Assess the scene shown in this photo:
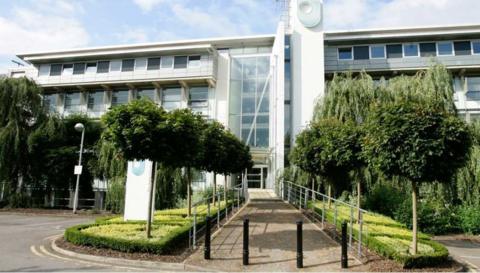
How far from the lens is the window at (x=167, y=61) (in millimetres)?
31766

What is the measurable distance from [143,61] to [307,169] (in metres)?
22.1

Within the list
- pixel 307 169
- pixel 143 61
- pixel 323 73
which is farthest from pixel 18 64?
pixel 307 169

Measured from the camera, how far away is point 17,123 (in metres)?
22.8

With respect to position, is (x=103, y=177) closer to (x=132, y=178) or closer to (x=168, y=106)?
(x=168, y=106)

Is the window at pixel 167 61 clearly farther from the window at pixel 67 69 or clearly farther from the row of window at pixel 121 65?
the window at pixel 67 69

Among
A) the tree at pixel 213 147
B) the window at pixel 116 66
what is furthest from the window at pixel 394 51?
the window at pixel 116 66

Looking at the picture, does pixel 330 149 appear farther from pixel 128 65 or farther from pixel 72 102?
pixel 72 102

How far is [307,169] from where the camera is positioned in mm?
14555

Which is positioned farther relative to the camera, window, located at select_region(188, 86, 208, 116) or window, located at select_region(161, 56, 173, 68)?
window, located at select_region(188, 86, 208, 116)

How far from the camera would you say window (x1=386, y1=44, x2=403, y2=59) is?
29812 mm

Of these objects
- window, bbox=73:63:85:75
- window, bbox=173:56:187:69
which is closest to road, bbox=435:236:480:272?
window, bbox=173:56:187:69

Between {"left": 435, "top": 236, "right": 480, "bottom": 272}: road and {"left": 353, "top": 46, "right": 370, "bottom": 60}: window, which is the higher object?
{"left": 353, "top": 46, "right": 370, "bottom": 60}: window

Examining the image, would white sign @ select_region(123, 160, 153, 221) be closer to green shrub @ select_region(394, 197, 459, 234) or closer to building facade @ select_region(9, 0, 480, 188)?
green shrub @ select_region(394, 197, 459, 234)

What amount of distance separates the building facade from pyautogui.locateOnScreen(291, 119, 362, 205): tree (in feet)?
37.3
